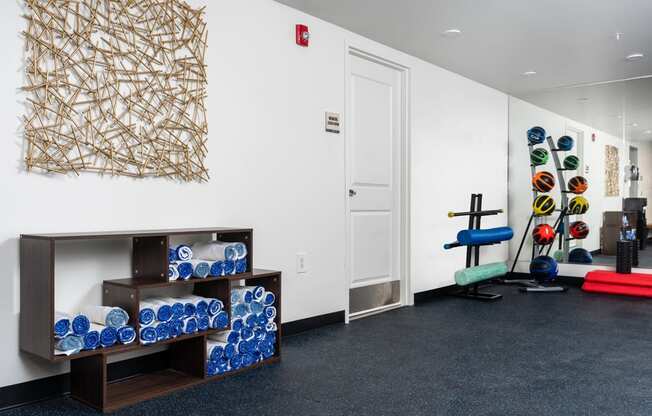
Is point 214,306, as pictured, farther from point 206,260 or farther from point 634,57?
point 634,57

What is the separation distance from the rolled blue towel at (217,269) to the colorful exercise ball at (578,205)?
4.86 meters

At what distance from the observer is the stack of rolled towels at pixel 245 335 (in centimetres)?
300

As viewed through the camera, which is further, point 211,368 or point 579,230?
point 579,230

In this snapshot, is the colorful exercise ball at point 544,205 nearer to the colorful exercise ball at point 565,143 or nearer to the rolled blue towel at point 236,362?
the colorful exercise ball at point 565,143

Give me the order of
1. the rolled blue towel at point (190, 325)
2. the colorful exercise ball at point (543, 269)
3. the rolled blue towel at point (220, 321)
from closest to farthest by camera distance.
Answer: the rolled blue towel at point (190, 325), the rolled blue towel at point (220, 321), the colorful exercise ball at point (543, 269)

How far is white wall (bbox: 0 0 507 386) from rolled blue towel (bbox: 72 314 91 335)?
30 cm

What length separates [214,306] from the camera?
2953mm

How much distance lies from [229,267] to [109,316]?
700 mm

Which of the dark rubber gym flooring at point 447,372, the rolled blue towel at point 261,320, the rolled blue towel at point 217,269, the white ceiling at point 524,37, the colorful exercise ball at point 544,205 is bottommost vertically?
the dark rubber gym flooring at point 447,372

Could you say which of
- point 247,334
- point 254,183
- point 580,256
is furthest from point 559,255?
point 247,334

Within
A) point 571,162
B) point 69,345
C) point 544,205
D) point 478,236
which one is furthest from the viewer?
point 571,162

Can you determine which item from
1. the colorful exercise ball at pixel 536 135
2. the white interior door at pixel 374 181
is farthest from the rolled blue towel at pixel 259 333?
the colorful exercise ball at pixel 536 135

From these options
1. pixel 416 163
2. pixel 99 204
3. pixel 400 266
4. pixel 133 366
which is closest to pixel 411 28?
pixel 416 163

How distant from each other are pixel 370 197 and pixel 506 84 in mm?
2706
